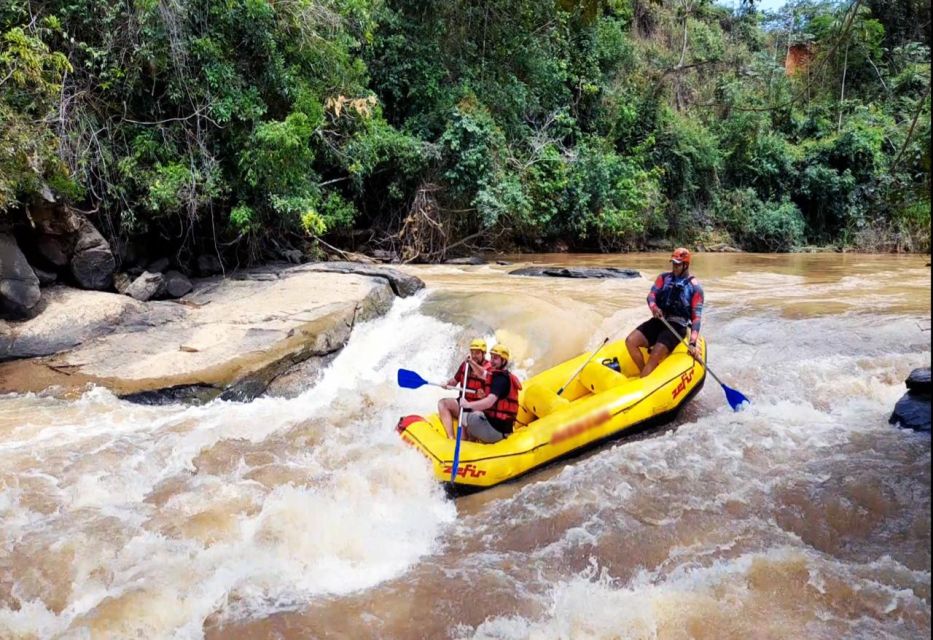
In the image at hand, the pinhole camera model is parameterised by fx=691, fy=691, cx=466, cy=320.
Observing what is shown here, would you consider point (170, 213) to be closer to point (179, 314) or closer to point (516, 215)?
point (179, 314)

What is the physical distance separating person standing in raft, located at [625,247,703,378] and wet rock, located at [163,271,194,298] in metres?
5.54

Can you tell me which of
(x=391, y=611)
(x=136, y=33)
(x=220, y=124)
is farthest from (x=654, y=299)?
(x=136, y=33)

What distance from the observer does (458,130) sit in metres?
12.4

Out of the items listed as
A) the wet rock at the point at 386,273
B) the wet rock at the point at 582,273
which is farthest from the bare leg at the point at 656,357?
the wet rock at the point at 582,273

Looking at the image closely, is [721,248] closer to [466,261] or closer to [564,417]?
[466,261]

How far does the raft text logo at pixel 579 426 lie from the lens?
469 centimetres

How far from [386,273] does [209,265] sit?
2.64 meters

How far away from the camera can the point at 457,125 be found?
1237cm

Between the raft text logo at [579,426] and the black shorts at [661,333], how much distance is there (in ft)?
4.06

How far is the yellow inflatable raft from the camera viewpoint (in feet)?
14.6

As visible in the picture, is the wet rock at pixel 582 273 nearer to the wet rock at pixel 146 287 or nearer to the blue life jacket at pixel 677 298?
the blue life jacket at pixel 677 298

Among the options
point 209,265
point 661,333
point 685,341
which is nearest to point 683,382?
point 685,341

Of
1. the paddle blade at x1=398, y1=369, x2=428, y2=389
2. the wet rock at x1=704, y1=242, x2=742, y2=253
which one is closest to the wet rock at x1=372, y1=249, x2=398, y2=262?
the paddle blade at x1=398, y1=369, x2=428, y2=389

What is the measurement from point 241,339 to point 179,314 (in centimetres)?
122
